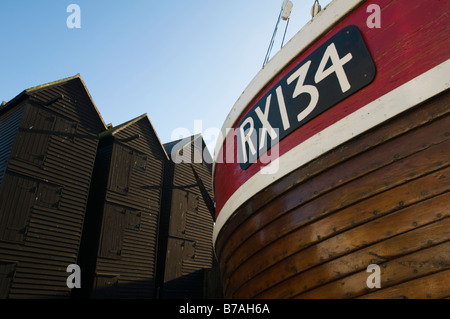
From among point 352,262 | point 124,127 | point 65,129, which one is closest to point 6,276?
point 65,129

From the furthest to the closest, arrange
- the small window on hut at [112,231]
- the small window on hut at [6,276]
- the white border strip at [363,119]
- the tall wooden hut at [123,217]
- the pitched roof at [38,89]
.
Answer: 1. the small window on hut at [112,231]
2. the tall wooden hut at [123,217]
3. the pitched roof at [38,89]
4. the small window on hut at [6,276]
5. the white border strip at [363,119]

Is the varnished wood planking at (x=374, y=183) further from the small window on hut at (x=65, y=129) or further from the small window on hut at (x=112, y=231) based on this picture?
the small window on hut at (x=65, y=129)

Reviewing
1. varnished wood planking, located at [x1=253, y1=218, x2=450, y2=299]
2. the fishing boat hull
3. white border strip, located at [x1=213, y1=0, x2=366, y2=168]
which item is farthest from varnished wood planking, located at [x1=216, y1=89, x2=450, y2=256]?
white border strip, located at [x1=213, y1=0, x2=366, y2=168]

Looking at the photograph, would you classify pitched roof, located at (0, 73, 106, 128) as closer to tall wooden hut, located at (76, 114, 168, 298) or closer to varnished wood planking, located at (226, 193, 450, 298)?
tall wooden hut, located at (76, 114, 168, 298)

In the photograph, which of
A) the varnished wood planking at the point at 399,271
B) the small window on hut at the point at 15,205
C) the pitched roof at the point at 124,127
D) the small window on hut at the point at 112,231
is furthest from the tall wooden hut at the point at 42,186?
the varnished wood planking at the point at 399,271

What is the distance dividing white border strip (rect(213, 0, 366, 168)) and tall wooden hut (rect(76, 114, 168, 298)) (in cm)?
1110

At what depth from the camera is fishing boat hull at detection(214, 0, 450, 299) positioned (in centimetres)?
161

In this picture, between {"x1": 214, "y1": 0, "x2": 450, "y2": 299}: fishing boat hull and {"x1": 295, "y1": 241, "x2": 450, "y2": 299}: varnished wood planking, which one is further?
{"x1": 214, "y1": 0, "x2": 450, "y2": 299}: fishing boat hull

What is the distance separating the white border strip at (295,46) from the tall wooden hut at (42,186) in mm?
10021

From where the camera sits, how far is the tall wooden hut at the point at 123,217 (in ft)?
41.0

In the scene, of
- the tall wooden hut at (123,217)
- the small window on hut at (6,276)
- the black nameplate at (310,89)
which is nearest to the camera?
the black nameplate at (310,89)

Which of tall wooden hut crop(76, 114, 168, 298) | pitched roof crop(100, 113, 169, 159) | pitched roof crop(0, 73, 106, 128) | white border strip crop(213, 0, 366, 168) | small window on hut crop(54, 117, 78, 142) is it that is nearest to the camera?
white border strip crop(213, 0, 366, 168)

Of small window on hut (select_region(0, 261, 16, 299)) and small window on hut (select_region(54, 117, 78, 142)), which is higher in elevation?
small window on hut (select_region(54, 117, 78, 142))
